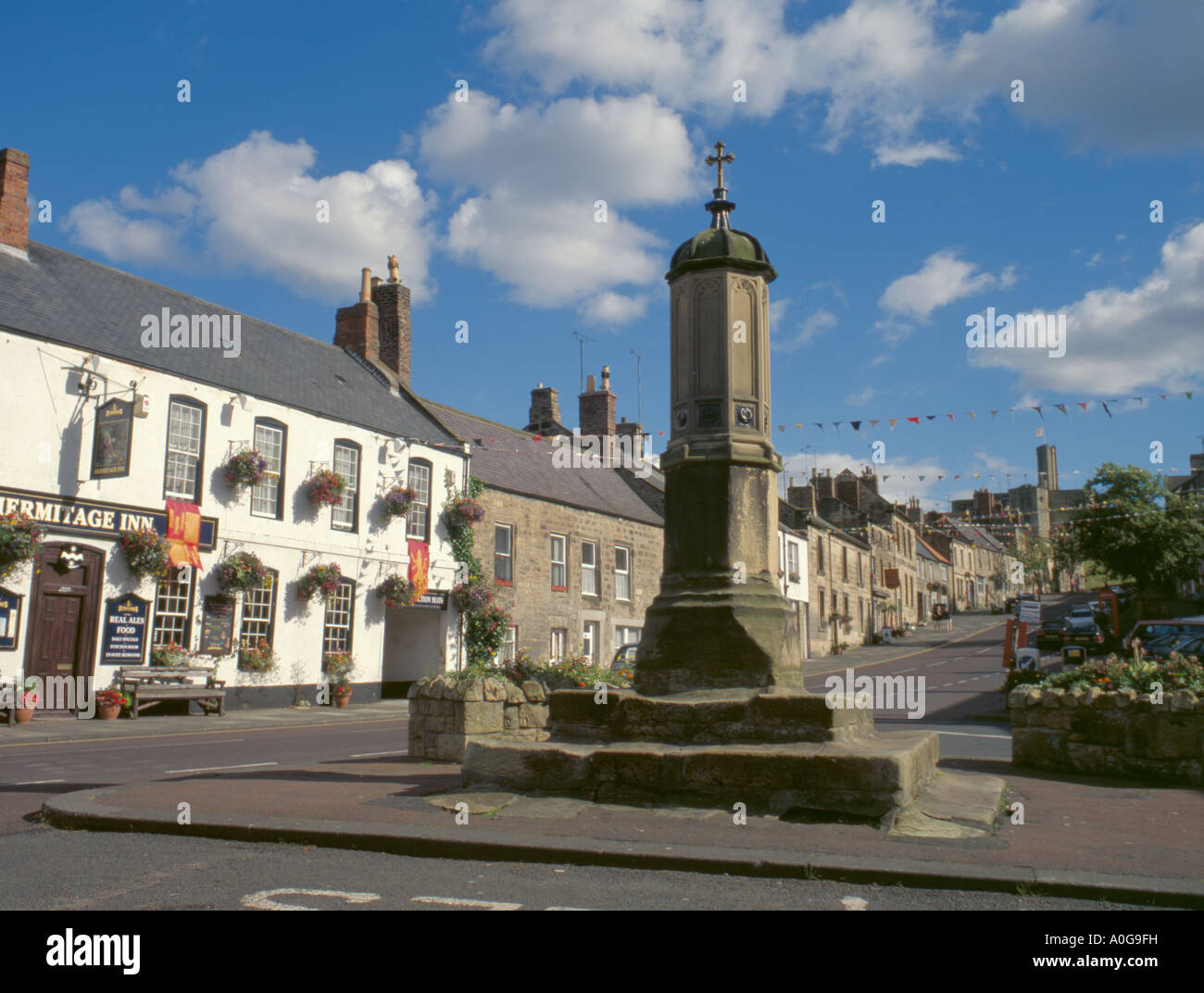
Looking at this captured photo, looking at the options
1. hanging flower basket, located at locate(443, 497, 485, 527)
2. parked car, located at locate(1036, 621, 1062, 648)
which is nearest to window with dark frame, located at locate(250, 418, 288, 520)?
hanging flower basket, located at locate(443, 497, 485, 527)

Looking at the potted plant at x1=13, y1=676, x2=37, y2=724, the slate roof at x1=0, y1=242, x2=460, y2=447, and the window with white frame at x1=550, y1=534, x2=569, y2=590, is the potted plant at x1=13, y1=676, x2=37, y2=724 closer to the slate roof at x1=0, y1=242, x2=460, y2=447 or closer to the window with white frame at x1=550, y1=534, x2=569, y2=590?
the slate roof at x1=0, y1=242, x2=460, y2=447

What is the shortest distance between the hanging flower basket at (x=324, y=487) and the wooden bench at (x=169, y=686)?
4.51 meters

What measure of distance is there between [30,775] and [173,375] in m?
11.1

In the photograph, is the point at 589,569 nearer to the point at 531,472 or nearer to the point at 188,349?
the point at 531,472

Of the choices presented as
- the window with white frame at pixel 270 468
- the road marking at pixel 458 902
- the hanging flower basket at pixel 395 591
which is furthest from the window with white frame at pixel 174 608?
the road marking at pixel 458 902

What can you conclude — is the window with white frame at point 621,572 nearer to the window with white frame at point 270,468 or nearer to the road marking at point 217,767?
the window with white frame at point 270,468

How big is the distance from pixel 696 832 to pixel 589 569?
25190 mm

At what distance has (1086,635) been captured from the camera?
33562 millimetres

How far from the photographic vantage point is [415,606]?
2497 centimetres

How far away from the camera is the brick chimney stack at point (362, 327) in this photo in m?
28.2

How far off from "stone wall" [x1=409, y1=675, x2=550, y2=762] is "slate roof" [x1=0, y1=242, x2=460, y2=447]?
11264 millimetres

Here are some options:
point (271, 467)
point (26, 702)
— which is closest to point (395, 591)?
point (271, 467)

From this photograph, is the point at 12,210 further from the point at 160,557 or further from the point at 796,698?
the point at 796,698

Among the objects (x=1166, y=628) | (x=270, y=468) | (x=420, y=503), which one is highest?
(x=270, y=468)
